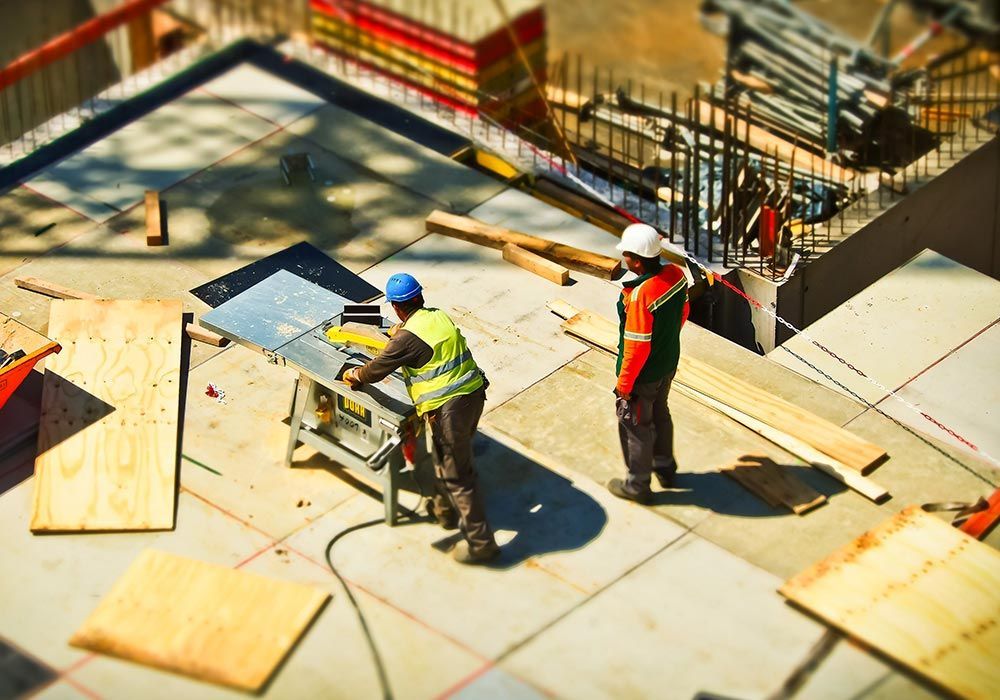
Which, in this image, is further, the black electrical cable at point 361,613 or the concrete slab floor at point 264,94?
the concrete slab floor at point 264,94

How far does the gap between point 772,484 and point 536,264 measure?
3.35 metres

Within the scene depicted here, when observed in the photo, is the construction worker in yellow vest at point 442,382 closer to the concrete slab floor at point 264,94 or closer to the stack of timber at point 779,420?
the stack of timber at point 779,420

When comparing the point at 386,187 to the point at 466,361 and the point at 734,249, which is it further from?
the point at 466,361

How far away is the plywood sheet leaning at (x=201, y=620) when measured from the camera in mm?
9141

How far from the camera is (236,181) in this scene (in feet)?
47.7

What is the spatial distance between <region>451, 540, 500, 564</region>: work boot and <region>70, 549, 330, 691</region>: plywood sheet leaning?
0.91 meters

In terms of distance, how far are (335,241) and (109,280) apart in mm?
2003

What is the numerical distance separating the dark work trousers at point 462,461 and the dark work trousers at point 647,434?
3.45 feet

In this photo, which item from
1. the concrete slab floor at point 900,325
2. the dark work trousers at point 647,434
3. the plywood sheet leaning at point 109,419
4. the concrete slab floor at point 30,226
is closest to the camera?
the dark work trousers at point 647,434

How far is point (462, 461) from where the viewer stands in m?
9.71

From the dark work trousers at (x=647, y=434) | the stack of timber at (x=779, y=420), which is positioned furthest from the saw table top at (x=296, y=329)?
the stack of timber at (x=779, y=420)

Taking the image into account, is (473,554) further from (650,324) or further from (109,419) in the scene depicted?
(109,419)

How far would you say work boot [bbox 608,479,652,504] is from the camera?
34.4 ft

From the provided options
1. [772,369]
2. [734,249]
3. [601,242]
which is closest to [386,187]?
[601,242]
